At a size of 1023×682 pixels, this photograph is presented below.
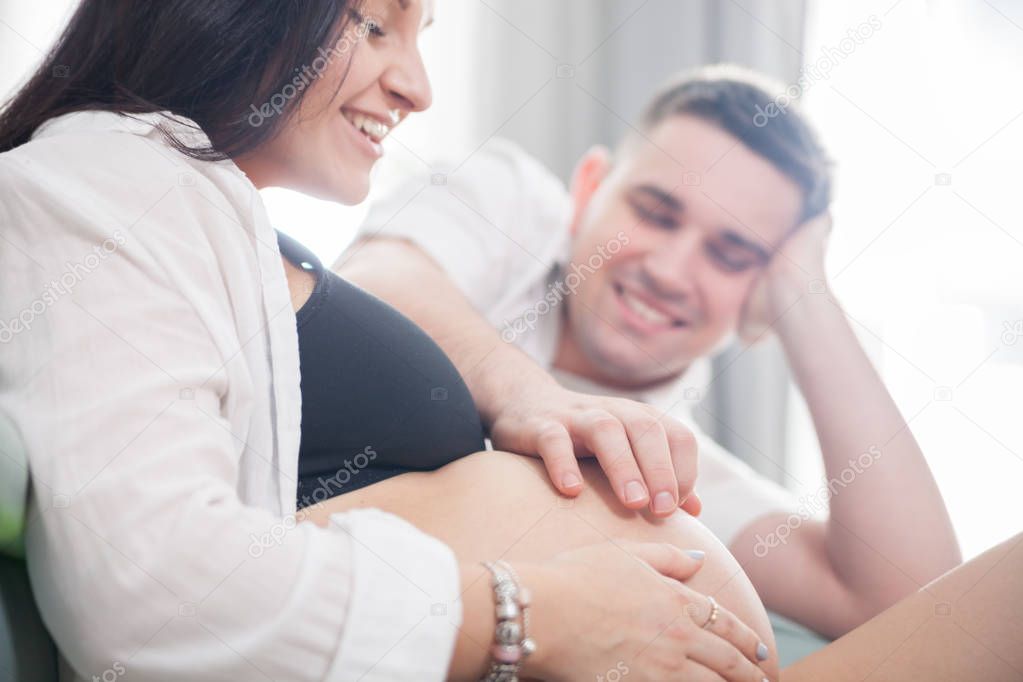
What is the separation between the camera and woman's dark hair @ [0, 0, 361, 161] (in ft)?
2.56

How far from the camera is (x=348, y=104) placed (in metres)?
0.87

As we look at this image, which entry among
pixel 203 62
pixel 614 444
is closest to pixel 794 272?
pixel 614 444

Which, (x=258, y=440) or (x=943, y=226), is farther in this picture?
(x=943, y=226)

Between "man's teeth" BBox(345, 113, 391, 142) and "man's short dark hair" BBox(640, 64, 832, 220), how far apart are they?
86 centimetres

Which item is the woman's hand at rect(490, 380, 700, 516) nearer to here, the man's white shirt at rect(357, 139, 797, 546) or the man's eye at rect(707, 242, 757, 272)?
the man's white shirt at rect(357, 139, 797, 546)

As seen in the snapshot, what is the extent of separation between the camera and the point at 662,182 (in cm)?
157

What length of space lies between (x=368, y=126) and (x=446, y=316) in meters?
0.29

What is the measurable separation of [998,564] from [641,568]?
37cm

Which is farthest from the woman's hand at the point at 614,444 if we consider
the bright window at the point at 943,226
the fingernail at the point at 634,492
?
the bright window at the point at 943,226

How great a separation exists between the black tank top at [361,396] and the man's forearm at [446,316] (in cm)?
16

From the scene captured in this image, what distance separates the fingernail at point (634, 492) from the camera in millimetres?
792

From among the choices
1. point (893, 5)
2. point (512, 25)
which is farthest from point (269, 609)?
point (512, 25)

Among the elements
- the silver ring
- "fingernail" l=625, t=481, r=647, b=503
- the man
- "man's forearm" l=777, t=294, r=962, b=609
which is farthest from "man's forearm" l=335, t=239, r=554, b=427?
"man's forearm" l=777, t=294, r=962, b=609

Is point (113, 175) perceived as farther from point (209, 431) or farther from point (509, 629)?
point (509, 629)
